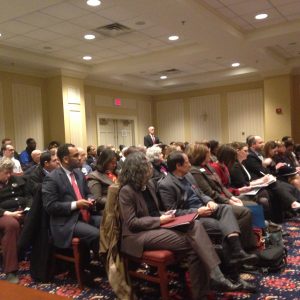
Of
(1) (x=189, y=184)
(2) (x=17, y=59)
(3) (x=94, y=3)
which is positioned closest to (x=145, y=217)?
(1) (x=189, y=184)

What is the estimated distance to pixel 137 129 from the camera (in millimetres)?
12805

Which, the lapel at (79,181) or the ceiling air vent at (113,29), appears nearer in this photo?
the lapel at (79,181)

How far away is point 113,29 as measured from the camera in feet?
22.0

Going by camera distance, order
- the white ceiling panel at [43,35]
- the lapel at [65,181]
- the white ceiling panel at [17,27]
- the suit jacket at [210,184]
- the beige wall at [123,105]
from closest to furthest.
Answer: the lapel at [65,181] → the suit jacket at [210,184] → the white ceiling panel at [17,27] → the white ceiling panel at [43,35] → the beige wall at [123,105]

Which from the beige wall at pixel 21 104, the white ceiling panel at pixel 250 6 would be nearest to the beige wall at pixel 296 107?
the white ceiling panel at pixel 250 6

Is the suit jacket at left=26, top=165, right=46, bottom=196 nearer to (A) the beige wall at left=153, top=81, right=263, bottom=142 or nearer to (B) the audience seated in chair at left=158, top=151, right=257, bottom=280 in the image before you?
(B) the audience seated in chair at left=158, top=151, right=257, bottom=280

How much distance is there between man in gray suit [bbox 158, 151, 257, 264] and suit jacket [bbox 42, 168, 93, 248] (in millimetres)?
824

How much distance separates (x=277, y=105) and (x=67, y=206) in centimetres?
885

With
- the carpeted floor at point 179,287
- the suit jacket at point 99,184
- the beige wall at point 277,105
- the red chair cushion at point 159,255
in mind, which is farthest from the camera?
the beige wall at point 277,105

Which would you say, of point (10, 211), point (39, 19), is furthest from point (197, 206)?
point (39, 19)

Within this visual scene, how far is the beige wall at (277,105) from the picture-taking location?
1047 centimetres

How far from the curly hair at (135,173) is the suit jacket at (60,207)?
67cm

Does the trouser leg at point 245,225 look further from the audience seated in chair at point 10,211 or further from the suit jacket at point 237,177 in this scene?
the audience seated in chair at point 10,211

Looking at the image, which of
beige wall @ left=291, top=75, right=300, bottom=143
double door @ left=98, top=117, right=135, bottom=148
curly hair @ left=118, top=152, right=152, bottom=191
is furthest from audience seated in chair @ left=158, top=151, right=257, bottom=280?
beige wall @ left=291, top=75, right=300, bottom=143
